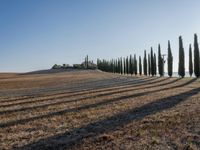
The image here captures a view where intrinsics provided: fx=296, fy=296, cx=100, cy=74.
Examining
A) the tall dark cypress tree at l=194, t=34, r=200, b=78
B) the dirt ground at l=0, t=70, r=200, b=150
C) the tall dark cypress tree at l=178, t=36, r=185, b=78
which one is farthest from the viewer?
the tall dark cypress tree at l=178, t=36, r=185, b=78

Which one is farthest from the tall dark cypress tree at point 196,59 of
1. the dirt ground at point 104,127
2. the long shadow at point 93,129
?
the long shadow at point 93,129

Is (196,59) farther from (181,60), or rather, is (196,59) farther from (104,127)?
(104,127)

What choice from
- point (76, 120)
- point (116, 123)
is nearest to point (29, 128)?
point (76, 120)

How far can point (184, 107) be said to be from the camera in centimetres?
1180

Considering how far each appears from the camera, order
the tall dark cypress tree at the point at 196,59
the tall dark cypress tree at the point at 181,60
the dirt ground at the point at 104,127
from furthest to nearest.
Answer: the tall dark cypress tree at the point at 181,60, the tall dark cypress tree at the point at 196,59, the dirt ground at the point at 104,127

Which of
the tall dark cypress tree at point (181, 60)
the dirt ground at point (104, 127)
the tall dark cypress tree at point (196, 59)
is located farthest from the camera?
the tall dark cypress tree at point (181, 60)

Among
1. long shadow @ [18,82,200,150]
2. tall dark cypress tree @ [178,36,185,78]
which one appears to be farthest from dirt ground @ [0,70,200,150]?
tall dark cypress tree @ [178,36,185,78]

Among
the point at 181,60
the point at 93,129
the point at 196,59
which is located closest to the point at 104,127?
the point at 93,129

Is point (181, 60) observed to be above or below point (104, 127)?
above

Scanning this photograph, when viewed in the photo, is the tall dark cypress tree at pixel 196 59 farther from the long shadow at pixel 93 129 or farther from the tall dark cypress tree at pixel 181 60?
the long shadow at pixel 93 129

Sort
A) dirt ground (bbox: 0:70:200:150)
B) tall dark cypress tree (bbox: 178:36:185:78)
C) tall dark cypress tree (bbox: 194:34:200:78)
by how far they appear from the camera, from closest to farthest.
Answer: dirt ground (bbox: 0:70:200:150) < tall dark cypress tree (bbox: 194:34:200:78) < tall dark cypress tree (bbox: 178:36:185:78)

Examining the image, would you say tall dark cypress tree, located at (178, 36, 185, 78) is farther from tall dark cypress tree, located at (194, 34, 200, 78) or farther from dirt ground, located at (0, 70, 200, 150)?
dirt ground, located at (0, 70, 200, 150)

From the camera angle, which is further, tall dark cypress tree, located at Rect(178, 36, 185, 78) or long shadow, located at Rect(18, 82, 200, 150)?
tall dark cypress tree, located at Rect(178, 36, 185, 78)

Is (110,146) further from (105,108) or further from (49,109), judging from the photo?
(49,109)
